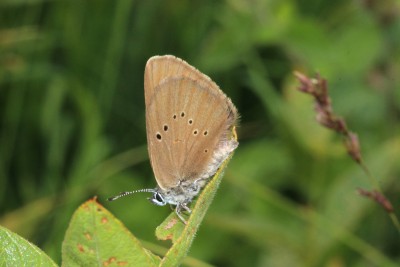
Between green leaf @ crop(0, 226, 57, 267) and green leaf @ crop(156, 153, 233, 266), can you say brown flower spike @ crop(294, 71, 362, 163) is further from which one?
green leaf @ crop(0, 226, 57, 267)

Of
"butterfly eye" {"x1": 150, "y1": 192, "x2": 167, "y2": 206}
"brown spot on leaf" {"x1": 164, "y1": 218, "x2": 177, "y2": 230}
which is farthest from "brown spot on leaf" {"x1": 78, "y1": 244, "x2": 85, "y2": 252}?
"butterfly eye" {"x1": 150, "y1": 192, "x2": 167, "y2": 206}

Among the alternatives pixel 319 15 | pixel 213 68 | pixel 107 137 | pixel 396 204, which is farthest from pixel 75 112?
pixel 396 204

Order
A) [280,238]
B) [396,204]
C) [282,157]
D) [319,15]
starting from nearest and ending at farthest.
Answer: [280,238] < [396,204] < [282,157] < [319,15]

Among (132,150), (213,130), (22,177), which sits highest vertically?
(213,130)

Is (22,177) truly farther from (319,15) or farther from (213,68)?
(319,15)

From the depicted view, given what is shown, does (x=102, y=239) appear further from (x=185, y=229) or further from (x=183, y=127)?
(x=183, y=127)
